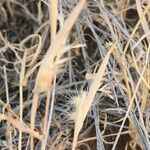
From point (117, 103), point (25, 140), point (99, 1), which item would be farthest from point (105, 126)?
point (99, 1)

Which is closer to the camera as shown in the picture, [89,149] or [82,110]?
[82,110]

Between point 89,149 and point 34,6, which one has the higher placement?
point 34,6

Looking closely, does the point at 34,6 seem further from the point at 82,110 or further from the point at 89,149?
the point at 82,110

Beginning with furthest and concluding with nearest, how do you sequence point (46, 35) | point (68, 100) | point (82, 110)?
point (46, 35) < point (68, 100) < point (82, 110)

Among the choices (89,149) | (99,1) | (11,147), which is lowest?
(89,149)

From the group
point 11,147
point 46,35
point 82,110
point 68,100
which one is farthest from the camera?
point 46,35

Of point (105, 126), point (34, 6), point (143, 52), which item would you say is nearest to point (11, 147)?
point (105, 126)

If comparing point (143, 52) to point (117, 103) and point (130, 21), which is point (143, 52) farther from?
point (130, 21)
